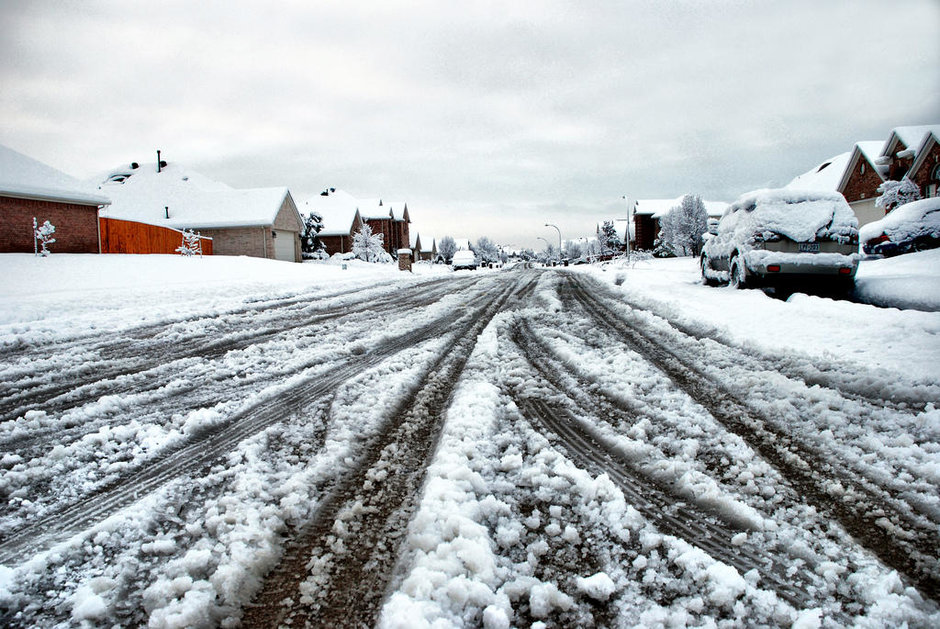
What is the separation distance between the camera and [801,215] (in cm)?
853

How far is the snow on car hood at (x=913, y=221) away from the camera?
11.5m

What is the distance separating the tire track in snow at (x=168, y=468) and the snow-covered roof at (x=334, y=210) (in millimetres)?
49848

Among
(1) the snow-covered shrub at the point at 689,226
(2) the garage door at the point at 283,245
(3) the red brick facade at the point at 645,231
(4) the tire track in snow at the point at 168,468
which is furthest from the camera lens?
(3) the red brick facade at the point at 645,231

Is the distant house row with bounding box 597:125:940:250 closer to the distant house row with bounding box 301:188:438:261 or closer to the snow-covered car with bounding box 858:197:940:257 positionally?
the snow-covered car with bounding box 858:197:940:257

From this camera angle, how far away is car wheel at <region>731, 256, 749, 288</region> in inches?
358

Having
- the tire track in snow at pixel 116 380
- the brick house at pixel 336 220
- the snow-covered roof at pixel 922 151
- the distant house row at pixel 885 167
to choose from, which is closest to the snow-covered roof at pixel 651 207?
the distant house row at pixel 885 167

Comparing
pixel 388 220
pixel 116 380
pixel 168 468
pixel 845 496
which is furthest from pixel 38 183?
pixel 388 220

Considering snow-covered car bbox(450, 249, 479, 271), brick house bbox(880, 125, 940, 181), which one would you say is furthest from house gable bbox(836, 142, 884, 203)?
snow-covered car bbox(450, 249, 479, 271)

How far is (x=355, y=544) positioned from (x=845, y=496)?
2.14 meters

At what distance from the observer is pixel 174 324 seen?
20.4ft

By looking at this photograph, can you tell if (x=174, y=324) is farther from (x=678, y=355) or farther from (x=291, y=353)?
(x=678, y=355)

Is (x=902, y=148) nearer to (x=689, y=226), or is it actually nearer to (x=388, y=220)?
(x=689, y=226)

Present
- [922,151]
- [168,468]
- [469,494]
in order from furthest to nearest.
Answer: [922,151], [168,468], [469,494]

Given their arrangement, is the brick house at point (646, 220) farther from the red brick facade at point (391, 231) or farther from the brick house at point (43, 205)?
the brick house at point (43, 205)
